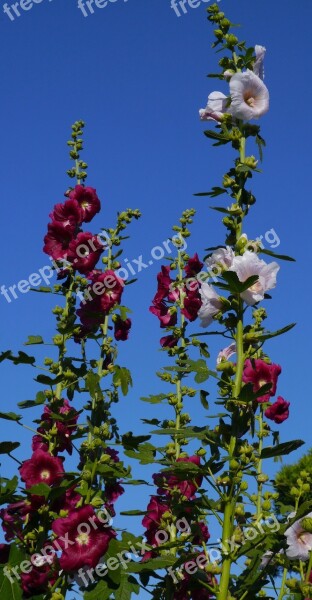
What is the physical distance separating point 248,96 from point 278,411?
169 cm

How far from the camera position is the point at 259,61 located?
3457 mm

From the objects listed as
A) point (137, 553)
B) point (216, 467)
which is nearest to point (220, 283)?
point (216, 467)

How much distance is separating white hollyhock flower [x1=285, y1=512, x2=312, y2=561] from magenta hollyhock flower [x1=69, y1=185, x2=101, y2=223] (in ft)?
6.73

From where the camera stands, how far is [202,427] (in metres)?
2.96

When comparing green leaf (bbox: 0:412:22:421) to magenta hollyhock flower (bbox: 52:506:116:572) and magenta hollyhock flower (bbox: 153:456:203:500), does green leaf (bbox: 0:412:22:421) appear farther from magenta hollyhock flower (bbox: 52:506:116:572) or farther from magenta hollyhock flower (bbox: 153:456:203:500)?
magenta hollyhock flower (bbox: 153:456:203:500)

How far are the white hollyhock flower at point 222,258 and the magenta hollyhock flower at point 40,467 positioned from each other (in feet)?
4.02

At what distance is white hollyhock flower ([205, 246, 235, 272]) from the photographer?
124 inches

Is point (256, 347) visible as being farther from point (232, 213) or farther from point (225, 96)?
point (225, 96)

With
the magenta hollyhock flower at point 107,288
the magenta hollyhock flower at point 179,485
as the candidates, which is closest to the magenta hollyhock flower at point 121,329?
the magenta hollyhock flower at point 107,288

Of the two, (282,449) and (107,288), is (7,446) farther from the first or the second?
(282,449)

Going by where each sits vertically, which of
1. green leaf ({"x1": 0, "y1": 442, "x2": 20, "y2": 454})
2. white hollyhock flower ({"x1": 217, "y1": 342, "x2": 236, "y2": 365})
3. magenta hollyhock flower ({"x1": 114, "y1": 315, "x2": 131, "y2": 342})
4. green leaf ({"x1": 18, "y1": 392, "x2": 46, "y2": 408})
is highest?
magenta hollyhock flower ({"x1": 114, "y1": 315, "x2": 131, "y2": 342})

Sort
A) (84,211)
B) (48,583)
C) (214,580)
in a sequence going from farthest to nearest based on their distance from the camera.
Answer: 1. (84,211)
2. (48,583)
3. (214,580)

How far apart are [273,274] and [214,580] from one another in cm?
127

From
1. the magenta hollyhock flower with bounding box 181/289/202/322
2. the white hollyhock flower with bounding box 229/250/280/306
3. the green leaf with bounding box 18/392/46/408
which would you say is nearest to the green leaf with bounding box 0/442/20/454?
the green leaf with bounding box 18/392/46/408
